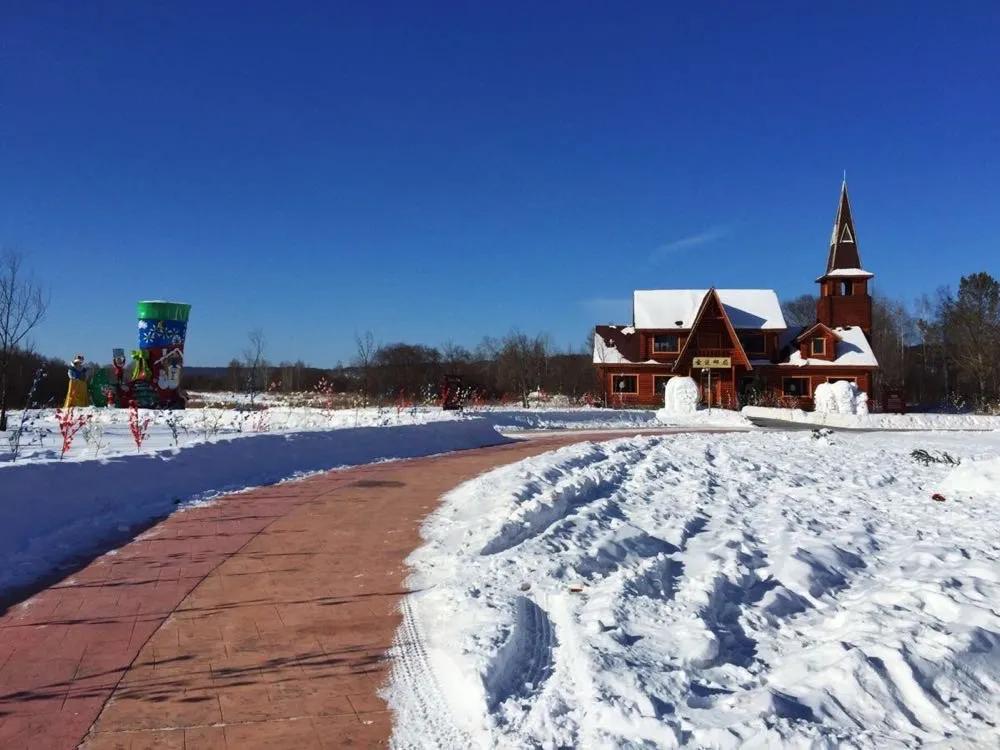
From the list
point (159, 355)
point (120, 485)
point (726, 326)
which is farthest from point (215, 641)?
point (726, 326)

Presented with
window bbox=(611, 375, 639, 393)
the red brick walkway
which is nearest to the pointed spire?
window bbox=(611, 375, 639, 393)

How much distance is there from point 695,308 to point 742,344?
3435 mm

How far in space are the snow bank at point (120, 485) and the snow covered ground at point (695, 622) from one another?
134 inches

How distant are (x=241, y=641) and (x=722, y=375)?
3717 cm

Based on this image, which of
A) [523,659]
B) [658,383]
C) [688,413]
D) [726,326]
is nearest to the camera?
[523,659]

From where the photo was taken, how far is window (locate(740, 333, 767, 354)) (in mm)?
40906

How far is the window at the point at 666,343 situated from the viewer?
4088 cm

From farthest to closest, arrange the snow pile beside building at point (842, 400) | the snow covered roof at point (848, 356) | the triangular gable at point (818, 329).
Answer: the triangular gable at point (818, 329), the snow covered roof at point (848, 356), the snow pile beside building at point (842, 400)

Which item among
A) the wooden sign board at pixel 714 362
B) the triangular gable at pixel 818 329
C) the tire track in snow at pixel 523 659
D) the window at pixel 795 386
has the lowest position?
the tire track in snow at pixel 523 659

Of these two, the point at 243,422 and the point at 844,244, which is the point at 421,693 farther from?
the point at 844,244

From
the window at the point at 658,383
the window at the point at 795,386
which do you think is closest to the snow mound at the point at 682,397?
the window at the point at 658,383

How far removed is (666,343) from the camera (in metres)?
41.0

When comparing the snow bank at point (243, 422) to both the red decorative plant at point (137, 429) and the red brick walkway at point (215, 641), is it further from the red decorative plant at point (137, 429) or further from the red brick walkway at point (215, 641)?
the red brick walkway at point (215, 641)

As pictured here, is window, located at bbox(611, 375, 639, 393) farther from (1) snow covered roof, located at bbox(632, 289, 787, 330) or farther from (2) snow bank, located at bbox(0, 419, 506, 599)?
(2) snow bank, located at bbox(0, 419, 506, 599)
